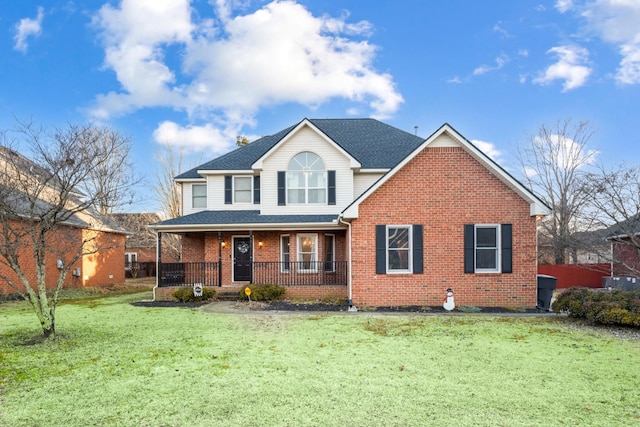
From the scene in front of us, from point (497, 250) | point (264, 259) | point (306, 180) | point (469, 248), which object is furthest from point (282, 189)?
point (497, 250)

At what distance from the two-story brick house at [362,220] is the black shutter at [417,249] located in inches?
1.3

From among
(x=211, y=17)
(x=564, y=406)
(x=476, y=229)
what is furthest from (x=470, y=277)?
(x=211, y=17)

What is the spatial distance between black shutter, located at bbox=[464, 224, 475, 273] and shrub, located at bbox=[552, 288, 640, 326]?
8.06 ft

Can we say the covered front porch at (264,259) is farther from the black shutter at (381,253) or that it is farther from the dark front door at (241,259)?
the black shutter at (381,253)

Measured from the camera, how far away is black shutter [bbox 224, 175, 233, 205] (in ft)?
56.0

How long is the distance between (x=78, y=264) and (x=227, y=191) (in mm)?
10379

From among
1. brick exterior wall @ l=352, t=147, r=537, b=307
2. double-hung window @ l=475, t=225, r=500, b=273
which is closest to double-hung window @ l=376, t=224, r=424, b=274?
brick exterior wall @ l=352, t=147, r=537, b=307

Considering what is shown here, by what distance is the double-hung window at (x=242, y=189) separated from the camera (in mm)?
17109

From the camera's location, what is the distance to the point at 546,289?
1197 centimetres

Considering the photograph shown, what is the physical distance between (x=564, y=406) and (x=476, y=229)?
313 inches

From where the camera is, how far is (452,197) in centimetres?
1191

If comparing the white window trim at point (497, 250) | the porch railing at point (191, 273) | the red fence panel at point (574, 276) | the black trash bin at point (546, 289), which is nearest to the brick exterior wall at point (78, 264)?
the porch railing at point (191, 273)

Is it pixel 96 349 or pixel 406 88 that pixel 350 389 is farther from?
pixel 406 88

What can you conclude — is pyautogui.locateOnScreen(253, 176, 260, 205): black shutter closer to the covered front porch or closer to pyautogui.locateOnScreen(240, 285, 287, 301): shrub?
the covered front porch
